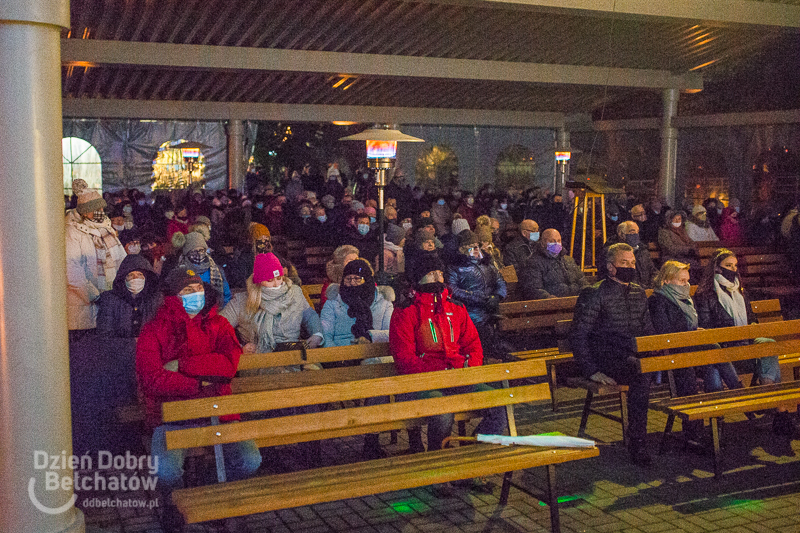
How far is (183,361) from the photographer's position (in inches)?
199

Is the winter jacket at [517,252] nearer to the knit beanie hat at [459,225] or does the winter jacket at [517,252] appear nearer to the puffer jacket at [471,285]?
the knit beanie hat at [459,225]

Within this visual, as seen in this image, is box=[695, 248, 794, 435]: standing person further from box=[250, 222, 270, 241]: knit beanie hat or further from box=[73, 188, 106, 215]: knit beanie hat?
box=[73, 188, 106, 215]: knit beanie hat

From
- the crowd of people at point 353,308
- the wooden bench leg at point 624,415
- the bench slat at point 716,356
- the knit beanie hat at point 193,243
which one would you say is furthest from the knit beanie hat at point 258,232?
the bench slat at point 716,356

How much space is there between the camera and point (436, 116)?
80.7ft

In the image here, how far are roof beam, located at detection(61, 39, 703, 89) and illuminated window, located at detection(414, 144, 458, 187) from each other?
8.42 metres

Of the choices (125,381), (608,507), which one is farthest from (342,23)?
(608,507)

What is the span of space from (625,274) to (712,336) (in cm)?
88

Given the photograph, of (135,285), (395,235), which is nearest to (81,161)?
(395,235)

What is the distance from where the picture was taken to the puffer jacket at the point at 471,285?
8.19 metres

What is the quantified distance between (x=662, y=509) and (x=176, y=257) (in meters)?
5.39

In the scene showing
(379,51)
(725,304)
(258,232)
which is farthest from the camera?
(379,51)

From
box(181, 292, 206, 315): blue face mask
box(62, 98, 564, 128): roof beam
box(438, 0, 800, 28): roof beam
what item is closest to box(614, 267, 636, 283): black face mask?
box(181, 292, 206, 315): blue face mask

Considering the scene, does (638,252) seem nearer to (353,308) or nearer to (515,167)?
(353,308)

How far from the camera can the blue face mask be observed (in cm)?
518
